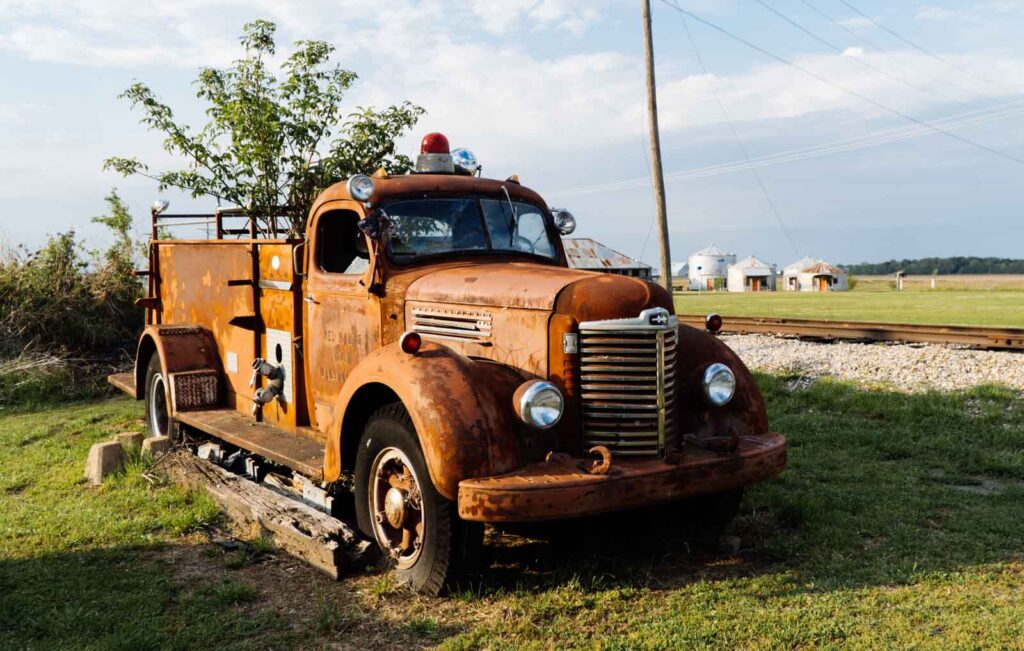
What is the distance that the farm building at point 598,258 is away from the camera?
36094 millimetres

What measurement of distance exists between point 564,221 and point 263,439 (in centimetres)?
273

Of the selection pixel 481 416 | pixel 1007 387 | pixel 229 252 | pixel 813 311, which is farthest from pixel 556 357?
pixel 813 311

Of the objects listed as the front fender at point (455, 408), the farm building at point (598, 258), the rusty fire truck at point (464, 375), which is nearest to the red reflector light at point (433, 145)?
the rusty fire truck at point (464, 375)

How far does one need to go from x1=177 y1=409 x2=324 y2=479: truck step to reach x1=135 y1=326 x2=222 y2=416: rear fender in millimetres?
127

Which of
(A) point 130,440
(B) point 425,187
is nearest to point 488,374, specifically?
(B) point 425,187

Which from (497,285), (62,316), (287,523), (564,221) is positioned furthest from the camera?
(62,316)

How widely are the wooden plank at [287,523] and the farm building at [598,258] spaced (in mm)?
29150

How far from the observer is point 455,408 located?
4.60 m

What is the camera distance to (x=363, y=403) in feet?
17.9

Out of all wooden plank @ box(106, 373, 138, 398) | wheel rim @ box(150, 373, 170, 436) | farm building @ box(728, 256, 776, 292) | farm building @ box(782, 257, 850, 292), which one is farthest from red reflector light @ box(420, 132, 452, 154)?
farm building @ box(728, 256, 776, 292)

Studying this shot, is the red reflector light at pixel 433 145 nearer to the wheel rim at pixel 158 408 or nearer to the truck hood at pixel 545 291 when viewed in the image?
the truck hood at pixel 545 291

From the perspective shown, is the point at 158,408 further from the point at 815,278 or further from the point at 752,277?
the point at 752,277

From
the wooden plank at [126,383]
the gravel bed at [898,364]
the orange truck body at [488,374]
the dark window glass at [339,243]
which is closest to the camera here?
the orange truck body at [488,374]

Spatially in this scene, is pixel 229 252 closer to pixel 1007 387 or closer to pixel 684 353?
pixel 684 353
